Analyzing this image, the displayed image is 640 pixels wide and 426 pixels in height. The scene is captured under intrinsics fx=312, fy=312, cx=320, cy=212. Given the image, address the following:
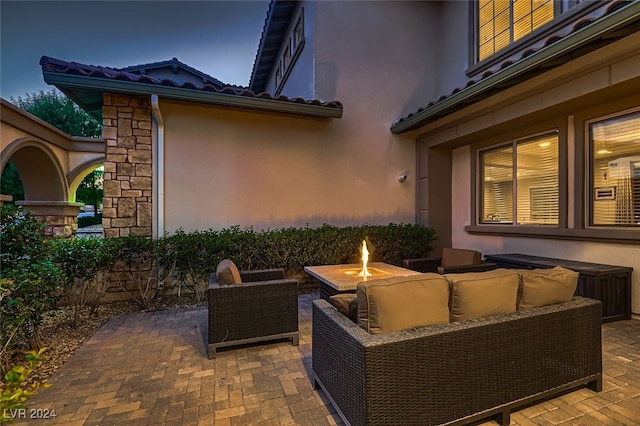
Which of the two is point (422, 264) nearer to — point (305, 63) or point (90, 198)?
point (305, 63)

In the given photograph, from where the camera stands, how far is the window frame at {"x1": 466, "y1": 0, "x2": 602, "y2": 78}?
458 centimetres

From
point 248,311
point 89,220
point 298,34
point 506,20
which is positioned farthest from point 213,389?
point 89,220

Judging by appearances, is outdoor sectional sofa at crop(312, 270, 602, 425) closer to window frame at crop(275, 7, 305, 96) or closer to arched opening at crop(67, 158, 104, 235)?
window frame at crop(275, 7, 305, 96)

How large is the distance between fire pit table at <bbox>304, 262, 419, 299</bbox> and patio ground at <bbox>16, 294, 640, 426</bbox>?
74 cm

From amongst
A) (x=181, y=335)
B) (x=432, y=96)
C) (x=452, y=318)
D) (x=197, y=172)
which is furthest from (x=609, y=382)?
(x=432, y=96)

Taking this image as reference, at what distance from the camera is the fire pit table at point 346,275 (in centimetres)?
342

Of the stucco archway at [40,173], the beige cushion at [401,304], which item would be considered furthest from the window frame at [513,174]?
the stucco archway at [40,173]

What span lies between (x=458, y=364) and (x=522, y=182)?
192 inches

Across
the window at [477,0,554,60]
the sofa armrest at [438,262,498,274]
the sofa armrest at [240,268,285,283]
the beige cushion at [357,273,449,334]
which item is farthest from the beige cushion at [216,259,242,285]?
the window at [477,0,554,60]

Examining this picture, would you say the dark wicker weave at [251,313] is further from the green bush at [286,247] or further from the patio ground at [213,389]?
the green bush at [286,247]

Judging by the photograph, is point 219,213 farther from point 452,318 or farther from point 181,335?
point 452,318

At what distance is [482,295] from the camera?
2.20 m

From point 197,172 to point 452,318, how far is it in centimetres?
476

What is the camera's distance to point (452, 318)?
2.15 metres
